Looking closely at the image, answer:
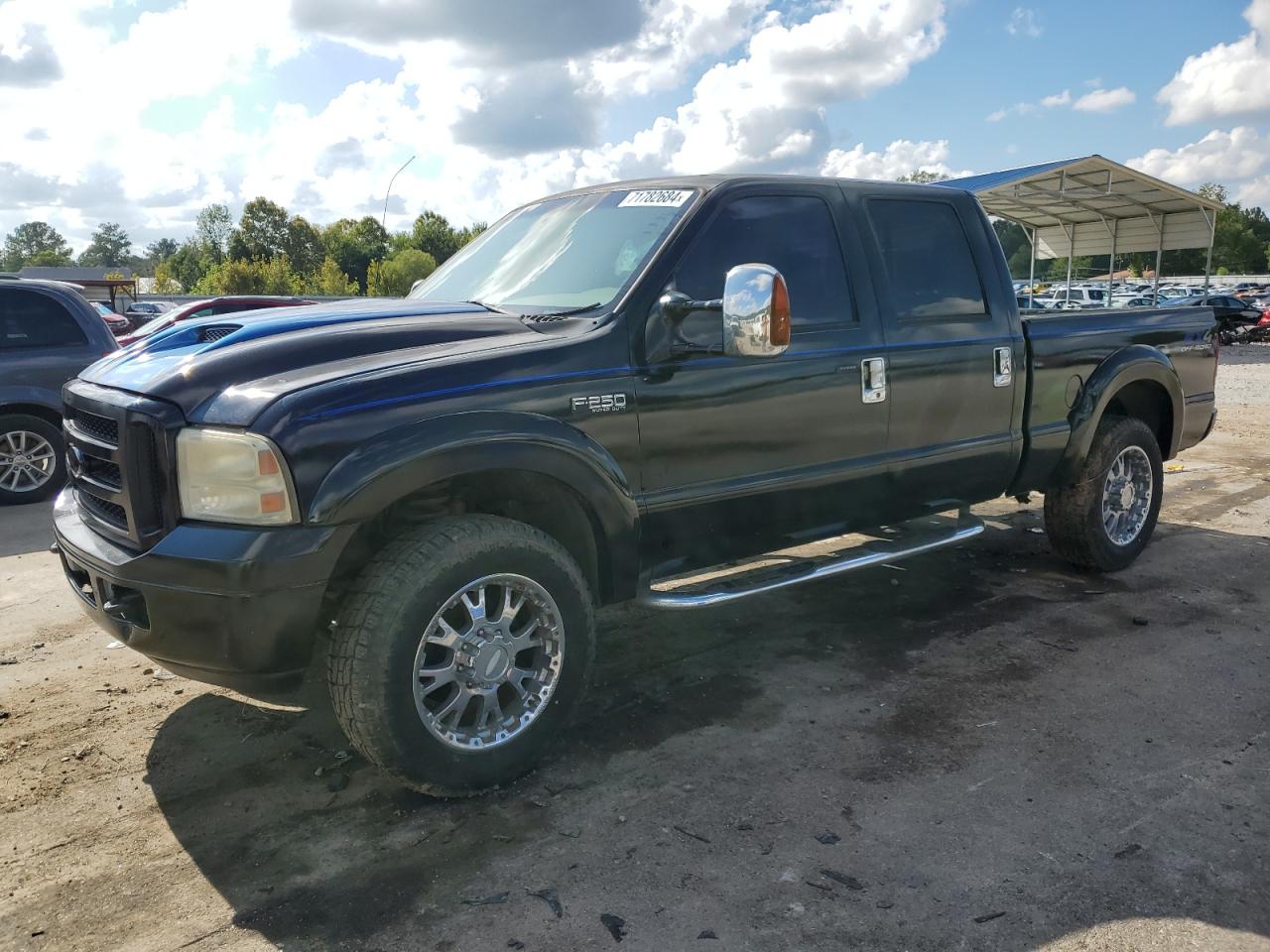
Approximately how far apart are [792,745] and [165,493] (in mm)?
2211

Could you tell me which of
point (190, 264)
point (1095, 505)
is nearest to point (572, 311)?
point (1095, 505)

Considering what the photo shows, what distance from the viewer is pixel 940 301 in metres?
4.45

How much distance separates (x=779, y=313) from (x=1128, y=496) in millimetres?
3458

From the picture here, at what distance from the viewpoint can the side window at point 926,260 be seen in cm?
429

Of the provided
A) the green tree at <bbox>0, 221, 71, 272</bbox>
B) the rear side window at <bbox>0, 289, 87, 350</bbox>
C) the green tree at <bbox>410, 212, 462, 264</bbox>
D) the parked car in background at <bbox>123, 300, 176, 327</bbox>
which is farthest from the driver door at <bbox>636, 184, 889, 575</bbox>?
the green tree at <bbox>0, 221, 71, 272</bbox>

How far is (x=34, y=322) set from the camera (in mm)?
7844

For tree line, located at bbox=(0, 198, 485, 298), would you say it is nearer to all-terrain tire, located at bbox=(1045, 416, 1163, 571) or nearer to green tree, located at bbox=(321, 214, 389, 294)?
green tree, located at bbox=(321, 214, 389, 294)

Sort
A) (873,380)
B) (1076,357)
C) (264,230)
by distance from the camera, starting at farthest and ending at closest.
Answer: (264,230) < (1076,357) < (873,380)

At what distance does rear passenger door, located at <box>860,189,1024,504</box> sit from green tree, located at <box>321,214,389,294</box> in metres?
91.2

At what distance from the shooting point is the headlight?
8.82ft

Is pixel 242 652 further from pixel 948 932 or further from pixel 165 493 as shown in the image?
pixel 948 932

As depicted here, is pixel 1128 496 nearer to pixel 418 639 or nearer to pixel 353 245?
pixel 418 639

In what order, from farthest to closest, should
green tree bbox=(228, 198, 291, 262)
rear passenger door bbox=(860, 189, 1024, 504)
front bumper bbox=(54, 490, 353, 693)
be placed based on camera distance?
green tree bbox=(228, 198, 291, 262), rear passenger door bbox=(860, 189, 1024, 504), front bumper bbox=(54, 490, 353, 693)

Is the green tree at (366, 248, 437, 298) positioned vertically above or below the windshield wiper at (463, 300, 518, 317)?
above
